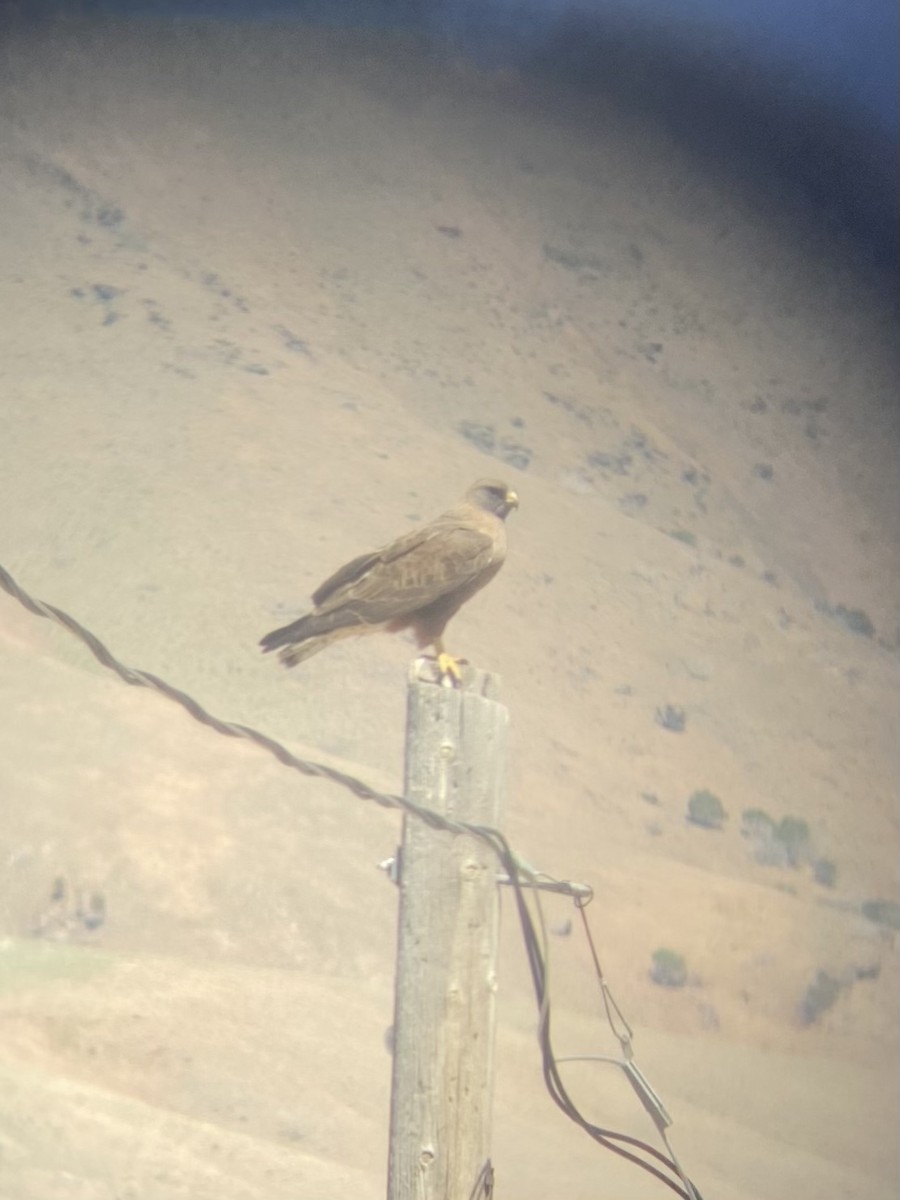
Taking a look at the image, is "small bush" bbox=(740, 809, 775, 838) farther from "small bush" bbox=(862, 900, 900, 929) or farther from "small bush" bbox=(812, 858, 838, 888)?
"small bush" bbox=(862, 900, 900, 929)

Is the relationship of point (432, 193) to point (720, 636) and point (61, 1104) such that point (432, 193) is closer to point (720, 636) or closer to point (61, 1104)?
point (720, 636)

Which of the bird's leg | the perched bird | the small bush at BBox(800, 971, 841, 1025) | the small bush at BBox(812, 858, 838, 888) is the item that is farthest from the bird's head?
the small bush at BBox(812, 858, 838, 888)

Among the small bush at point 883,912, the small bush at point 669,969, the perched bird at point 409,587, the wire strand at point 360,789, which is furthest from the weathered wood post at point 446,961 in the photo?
the small bush at point 883,912

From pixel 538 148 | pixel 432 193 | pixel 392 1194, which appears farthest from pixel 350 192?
pixel 392 1194

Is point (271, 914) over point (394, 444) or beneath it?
beneath

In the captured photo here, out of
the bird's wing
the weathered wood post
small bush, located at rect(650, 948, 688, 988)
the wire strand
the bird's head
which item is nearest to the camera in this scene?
the wire strand

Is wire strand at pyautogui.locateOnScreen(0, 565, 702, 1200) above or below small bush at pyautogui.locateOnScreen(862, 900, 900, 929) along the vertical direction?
above
